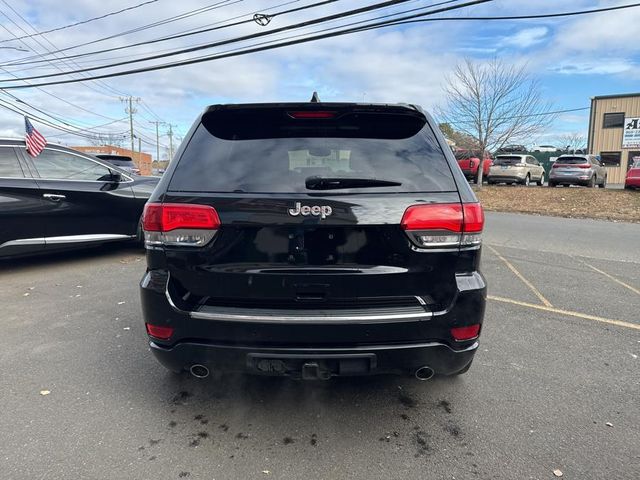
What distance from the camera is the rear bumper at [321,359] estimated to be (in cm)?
232

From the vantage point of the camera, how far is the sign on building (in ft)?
Answer: 119

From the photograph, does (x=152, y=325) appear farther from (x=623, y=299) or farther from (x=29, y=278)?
(x=623, y=299)

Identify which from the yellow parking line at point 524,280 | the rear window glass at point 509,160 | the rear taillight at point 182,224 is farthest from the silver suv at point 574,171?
the rear taillight at point 182,224

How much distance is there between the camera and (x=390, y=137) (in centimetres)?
256

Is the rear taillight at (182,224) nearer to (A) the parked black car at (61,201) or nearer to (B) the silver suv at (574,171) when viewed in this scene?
(A) the parked black car at (61,201)

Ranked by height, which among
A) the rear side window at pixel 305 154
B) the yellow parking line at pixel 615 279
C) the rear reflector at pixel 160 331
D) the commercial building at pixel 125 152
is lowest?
the yellow parking line at pixel 615 279

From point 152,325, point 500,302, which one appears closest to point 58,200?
point 152,325

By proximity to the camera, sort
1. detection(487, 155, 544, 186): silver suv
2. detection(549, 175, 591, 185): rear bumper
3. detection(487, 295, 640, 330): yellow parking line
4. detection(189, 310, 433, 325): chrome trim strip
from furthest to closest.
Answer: detection(487, 155, 544, 186): silver suv < detection(549, 175, 591, 185): rear bumper < detection(487, 295, 640, 330): yellow parking line < detection(189, 310, 433, 325): chrome trim strip

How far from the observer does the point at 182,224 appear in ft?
7.64

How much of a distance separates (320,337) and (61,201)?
17.2 feet

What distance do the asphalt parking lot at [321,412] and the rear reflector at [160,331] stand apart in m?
0.59

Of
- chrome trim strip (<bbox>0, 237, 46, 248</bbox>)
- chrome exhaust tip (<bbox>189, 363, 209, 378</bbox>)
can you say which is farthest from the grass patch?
chrome exhaust tip (<bbox>189, 363, 209, 378</bbox>)

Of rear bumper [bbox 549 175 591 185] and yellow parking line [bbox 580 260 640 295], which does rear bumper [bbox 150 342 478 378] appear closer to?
yellow parking line [bbox 580 260 640 295]

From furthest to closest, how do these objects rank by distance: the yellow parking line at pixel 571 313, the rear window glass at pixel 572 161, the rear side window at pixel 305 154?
the rear window glass at pixel 572 161 < the yellow parking line at pixel 571 313 < the rear side window at pixel 305 154
